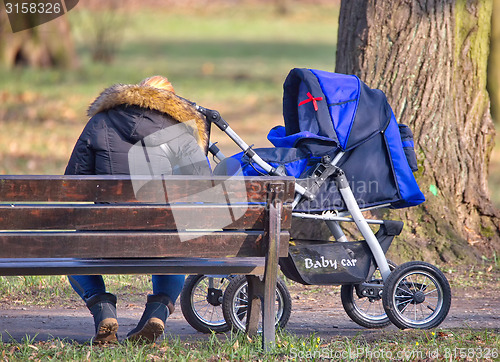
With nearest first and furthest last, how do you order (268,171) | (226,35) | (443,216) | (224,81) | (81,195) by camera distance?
(81,195) → (268,171) → (443,216) → (224,81) → (226,35)

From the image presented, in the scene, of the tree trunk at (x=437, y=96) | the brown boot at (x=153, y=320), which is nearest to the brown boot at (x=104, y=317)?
the brown boot at (x=153, y=320)

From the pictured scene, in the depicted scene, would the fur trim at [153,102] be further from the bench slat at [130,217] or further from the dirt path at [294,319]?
the dirt path at [294,319]

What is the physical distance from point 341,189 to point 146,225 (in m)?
1.25

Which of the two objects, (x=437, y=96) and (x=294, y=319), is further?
(x=437, y=96)

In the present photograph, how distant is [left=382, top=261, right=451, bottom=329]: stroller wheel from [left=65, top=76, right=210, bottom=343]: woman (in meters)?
1.33

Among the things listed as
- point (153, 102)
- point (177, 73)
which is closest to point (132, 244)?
point (153, 102)

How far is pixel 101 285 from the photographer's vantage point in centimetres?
429

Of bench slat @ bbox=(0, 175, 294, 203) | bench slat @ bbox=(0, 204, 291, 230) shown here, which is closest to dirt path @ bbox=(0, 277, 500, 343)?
bench slat @ bbox=(0, 204, 291, 230)

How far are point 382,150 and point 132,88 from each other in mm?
1572

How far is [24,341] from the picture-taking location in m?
4.32

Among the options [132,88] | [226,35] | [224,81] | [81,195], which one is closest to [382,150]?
[132,88]

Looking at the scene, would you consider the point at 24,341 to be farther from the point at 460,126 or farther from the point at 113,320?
the point at 460,126

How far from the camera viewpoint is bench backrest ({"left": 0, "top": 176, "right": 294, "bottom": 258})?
3701 millimetres

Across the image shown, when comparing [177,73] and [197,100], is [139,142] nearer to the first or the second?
[197,100]
